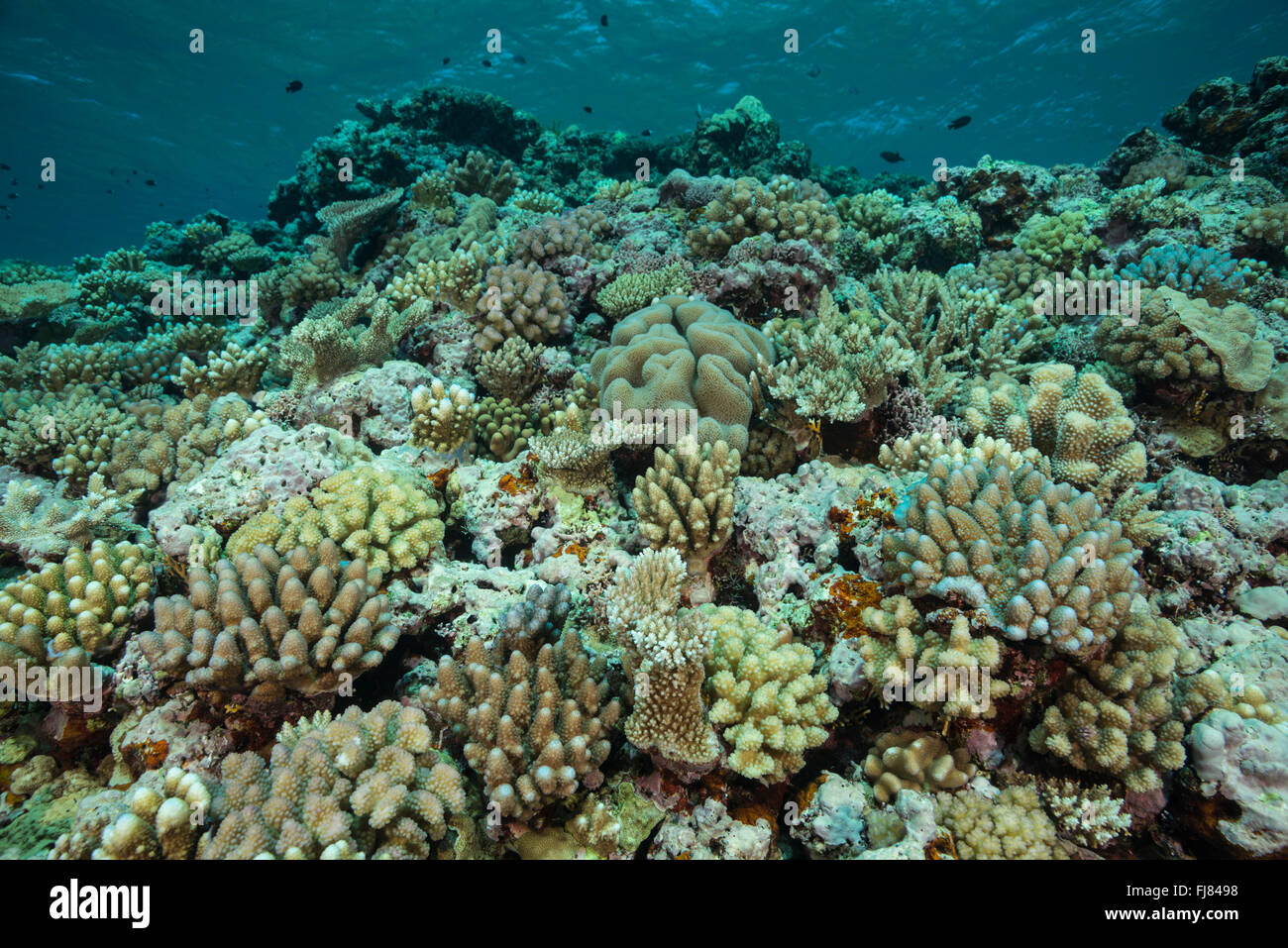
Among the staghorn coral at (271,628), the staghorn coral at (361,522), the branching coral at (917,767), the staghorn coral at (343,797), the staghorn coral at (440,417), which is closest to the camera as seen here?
the staghorn coral at (343,797)

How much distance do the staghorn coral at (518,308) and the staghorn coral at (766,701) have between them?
4.69m

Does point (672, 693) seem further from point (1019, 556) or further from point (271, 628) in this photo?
point (271, 628)

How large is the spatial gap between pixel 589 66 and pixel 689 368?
55217 millimetres

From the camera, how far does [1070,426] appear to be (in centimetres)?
386

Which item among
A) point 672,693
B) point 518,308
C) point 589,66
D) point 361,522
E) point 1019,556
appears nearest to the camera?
point 672,693

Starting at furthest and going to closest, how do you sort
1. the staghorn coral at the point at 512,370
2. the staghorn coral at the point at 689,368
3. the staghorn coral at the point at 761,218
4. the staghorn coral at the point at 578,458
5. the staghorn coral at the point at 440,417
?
1. the staghorn coral at the point at 761,218
2. the staghorn coral at the point at 512,370
3. the staghorn coral at the point at 440,417
4. the staghorn coral at the point at 689,368
5. the staghorn coral at the point at 578,458

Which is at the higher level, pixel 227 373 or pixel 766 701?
pixel 227 373

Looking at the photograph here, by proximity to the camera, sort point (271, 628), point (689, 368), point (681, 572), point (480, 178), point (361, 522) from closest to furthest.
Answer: point (271, 628) < point (681, 572) < point (361, 522) < point (689, 368) < point (480, 178)

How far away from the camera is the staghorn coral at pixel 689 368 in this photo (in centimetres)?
468

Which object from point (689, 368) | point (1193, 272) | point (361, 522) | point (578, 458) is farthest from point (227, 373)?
point (1193, 272)

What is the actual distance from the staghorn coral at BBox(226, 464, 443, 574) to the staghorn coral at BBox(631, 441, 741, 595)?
1728 mm

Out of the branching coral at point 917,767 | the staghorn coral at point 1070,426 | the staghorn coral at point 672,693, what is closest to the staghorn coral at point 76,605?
the staghorn coral at point 672,693

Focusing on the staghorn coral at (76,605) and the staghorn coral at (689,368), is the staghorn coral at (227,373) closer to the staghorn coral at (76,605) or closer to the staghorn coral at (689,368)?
the staghorn coral at (76,605)

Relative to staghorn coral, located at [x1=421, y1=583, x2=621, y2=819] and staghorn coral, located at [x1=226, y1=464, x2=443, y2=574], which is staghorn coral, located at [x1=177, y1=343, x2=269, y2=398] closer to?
staghorn coral, located at [x1=226, y1=464, x2=443, y2=574]
